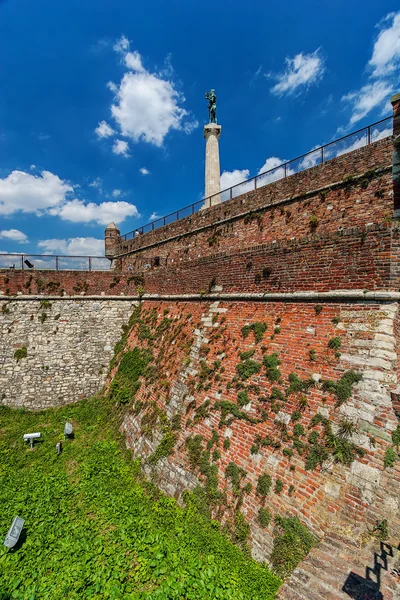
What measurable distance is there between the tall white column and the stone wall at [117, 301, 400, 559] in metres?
13.5

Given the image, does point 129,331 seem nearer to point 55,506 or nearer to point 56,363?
point 56,363

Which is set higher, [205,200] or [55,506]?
[205,200]

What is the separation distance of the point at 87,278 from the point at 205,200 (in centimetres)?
875

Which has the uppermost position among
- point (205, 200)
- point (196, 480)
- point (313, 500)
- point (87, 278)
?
point (205, 200)

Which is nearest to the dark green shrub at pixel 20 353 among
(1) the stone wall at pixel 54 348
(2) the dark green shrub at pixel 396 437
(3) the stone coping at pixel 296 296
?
(1) the stone wall at pixel 54 348

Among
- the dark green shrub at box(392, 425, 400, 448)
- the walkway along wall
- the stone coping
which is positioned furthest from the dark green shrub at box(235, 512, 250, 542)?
the stone coping

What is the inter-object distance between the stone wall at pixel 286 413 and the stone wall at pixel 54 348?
17.1 feet

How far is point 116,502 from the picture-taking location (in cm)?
679

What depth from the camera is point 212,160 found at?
20.5 metres

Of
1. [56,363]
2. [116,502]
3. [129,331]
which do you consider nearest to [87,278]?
[129,331]

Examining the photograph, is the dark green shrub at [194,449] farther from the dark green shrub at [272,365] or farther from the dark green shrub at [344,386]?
the dark green shrub at [344,386]

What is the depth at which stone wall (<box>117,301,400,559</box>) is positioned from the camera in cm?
468

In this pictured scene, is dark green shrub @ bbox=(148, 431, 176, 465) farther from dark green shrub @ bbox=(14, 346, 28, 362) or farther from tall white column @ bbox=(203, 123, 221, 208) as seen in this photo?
tall white column @ bbox=(203, 123, 221, 208)

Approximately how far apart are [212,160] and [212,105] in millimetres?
5297
